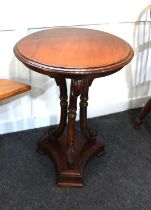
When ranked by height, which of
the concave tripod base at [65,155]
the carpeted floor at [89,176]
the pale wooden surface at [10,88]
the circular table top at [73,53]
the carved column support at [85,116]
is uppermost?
the circular table top at [73,53]

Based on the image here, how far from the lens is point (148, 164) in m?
1.64

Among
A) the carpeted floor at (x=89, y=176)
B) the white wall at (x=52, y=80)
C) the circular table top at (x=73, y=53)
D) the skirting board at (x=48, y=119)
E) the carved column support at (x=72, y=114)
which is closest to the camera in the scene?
the circular table top at (x=73, y=53)

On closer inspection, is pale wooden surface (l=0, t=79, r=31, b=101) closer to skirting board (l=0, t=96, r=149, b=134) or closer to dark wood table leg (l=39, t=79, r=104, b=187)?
dark wood table leg (l=39, t=79, r=104, b=187)

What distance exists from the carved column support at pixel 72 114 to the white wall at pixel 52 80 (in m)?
0.49

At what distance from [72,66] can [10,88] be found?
53cm

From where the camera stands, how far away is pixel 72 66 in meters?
1.10

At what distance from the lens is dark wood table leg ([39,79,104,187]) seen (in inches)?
55.7

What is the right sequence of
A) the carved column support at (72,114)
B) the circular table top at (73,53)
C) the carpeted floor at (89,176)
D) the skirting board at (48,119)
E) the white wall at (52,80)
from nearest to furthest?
the circular table top at (73,53) < the carved column support at (72,114) < the carpeted floor at (89,176) < the white wall at (52,80) < the skirting board at (48,119)

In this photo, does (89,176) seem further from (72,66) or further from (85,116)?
(72,66)

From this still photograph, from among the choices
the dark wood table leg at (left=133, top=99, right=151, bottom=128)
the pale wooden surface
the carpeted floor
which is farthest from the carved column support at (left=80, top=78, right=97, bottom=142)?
the dark wood table leg at (left=133, top=99, right=151, bottom=128)

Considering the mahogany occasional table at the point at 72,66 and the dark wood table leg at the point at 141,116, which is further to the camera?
the dark wood table leg at the point at 141,116

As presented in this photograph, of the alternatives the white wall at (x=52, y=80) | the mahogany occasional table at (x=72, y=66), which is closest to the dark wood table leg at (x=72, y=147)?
the mahogany occasional table at (x=72, y=66)

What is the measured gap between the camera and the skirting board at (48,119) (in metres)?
1.84

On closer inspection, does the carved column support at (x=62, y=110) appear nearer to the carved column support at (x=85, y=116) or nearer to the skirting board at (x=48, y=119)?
the carved column support at (x=85, y=116)
